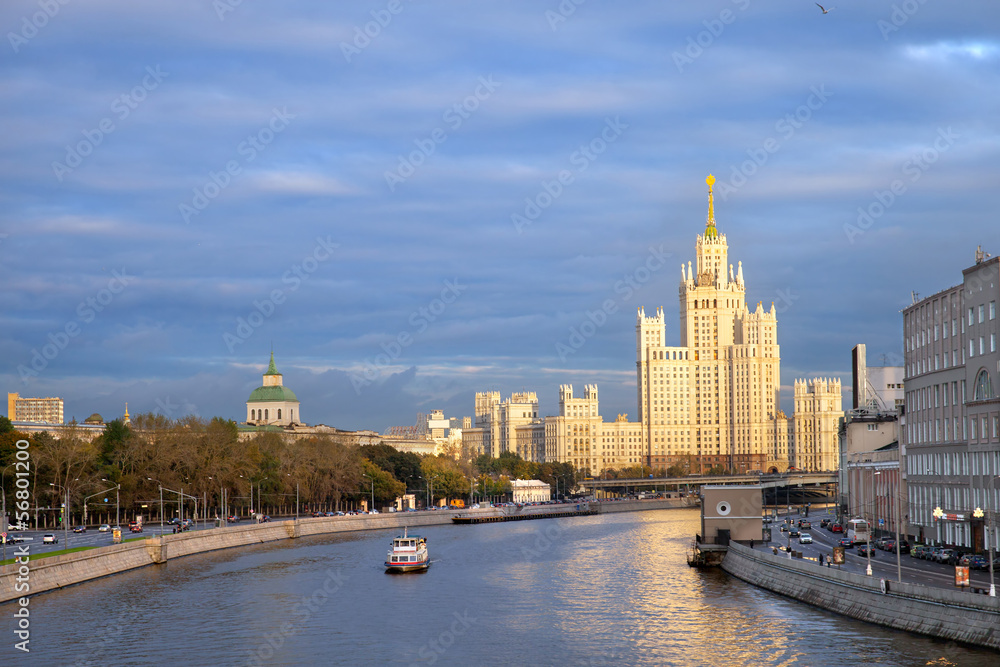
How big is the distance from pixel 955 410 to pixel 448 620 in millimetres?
38865

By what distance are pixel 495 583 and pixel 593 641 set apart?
91.1 ft

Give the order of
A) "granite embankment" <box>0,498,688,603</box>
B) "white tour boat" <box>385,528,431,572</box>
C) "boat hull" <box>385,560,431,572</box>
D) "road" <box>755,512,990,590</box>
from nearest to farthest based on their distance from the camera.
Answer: "road" <box>755,512,990,590</box>, "granite embankment" <box>0,498,688,603</box>, "boat hull" <box>385,560,431,572</box>, "white tour boat" <box>385,528,431,572</box>

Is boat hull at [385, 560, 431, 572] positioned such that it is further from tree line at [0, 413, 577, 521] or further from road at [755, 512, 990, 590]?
tree line at [0, 413, 577, 521]

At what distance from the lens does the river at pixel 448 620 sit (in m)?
57.8

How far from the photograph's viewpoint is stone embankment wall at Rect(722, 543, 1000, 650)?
2061 inches

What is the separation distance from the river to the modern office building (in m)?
14.4

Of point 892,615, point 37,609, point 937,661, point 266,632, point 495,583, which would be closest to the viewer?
point 937,661

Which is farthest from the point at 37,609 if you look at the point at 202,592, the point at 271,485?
the point at 271,485

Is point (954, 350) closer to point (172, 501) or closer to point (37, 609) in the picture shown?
point (37, 609)

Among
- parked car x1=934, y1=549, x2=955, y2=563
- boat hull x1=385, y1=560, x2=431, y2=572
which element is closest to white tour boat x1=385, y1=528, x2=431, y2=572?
boat hull x1=385, y1=560, x2=431, y2=572

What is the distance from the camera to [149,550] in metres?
103

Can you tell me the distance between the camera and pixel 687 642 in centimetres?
6253

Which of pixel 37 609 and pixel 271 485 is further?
pixel 271 485

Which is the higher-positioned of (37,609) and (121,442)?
(121,442)
